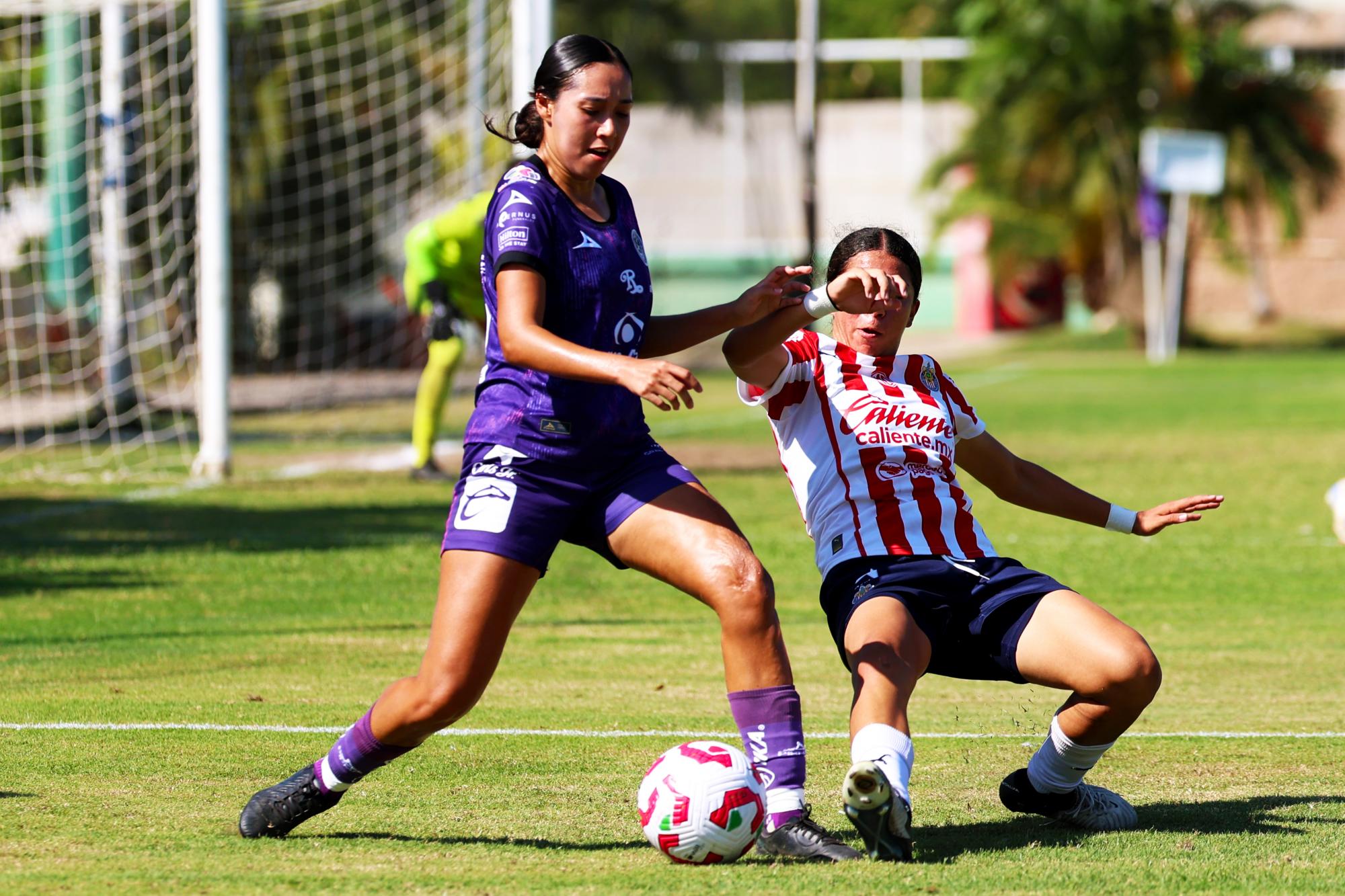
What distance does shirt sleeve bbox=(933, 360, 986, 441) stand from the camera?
5164 millimetres

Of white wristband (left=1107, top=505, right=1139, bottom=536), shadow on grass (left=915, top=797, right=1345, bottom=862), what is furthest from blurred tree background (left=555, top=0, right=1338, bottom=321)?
shadow on grass (left=915, top=797, right=1345, bottom=862)

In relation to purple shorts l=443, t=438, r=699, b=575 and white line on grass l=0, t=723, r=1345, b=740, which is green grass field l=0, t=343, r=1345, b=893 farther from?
purple shorts l=443, t=438, r=699, b=575

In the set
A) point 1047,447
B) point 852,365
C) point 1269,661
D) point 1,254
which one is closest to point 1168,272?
point 1047,447

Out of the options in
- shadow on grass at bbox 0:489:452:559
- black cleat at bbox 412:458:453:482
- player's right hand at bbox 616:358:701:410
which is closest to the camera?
player's right hand at bbox 616:358:701:410

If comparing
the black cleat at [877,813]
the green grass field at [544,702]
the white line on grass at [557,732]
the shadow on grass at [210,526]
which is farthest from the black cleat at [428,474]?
the black cleat at [877,813]

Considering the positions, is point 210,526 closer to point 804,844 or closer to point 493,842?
point 493,842

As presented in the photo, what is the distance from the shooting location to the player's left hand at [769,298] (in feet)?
15.3

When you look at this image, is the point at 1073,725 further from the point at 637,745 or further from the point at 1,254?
the point at 1,254

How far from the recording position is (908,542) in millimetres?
4871

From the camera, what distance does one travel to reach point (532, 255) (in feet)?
14.3

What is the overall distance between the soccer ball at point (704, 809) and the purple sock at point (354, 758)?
2.16 feet

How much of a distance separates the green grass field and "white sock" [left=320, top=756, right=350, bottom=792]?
0.13 metres

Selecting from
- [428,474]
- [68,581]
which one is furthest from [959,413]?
[428,474]

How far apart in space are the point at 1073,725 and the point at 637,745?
62.8 inches
